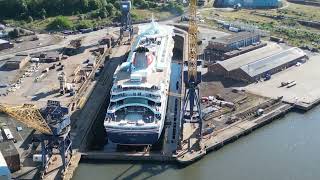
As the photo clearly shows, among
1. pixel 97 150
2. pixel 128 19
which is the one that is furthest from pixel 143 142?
pixel 128 19

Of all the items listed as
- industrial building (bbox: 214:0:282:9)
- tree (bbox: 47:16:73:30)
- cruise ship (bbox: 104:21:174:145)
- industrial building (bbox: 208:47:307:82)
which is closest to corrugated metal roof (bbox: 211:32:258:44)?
industrial building (bbox: 208:47:307:82)

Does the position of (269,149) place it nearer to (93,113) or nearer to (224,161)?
(224,161)

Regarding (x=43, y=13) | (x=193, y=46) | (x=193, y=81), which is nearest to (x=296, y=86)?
(x=193, y=46)

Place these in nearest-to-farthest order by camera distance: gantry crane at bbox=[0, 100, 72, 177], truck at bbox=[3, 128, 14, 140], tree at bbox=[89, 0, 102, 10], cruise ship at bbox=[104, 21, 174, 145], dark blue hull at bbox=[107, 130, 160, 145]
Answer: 1. gantry crane at bbox=[0, 100, 72, 177]
2. dark blue hull at bbox=[107, 130, 160, 145]
3. cruise ship at bbox=[104, 21, 174, 145]
4. truck at bbox=[3, 128, 14, 140]
5. tree at bbox=[89, 0, 102, 10]

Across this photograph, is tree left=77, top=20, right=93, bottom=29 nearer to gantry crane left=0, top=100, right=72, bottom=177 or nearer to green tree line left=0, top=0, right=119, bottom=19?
green tree line left=0, top=0, right=119, bottom=19

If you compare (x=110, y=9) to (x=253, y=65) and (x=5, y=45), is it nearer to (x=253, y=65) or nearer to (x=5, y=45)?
(x=5, y=45)

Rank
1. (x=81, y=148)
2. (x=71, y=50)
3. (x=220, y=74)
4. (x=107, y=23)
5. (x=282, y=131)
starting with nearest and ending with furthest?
(x=81, y=148), (x=282, y=131), (x=220, y=74), (x=71, y=50), (x=107, y=23)
